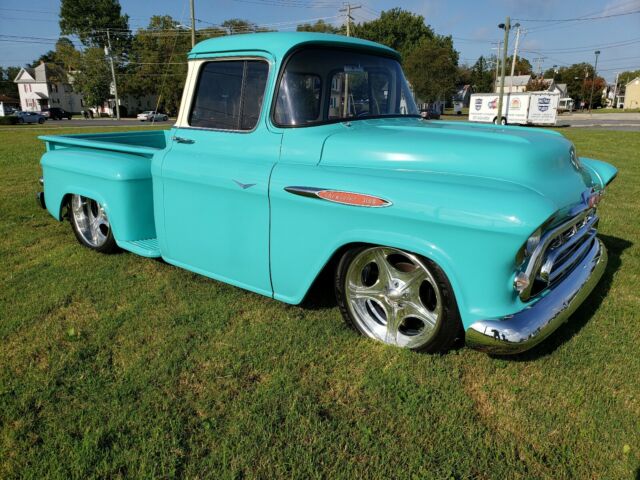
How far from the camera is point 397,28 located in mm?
68500

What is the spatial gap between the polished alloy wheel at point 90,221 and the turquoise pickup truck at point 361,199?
2.07ft

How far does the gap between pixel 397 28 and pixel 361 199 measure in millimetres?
73144

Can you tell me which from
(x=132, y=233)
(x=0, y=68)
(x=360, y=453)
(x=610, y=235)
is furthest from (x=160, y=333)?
(x=0, y=68)

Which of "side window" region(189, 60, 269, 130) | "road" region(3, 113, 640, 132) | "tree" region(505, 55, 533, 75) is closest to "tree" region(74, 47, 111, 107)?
"road" region(3, 113, 640, 132)

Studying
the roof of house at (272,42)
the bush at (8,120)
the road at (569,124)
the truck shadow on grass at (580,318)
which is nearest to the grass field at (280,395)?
the truck shadow on grass at (580,318)

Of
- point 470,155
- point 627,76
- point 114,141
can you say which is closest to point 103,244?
point 114,141

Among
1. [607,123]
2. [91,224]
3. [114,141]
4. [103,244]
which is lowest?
[103,244]

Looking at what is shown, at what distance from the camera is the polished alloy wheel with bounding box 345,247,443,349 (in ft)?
9.32

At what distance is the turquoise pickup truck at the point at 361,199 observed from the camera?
7.86 ft

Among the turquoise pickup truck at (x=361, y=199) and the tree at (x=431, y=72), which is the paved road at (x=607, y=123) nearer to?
the tree at (x=431, y=72)

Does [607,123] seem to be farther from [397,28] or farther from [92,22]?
[92,22]

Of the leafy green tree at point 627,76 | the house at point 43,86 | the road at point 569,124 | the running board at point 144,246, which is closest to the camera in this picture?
the running board at point 144,246

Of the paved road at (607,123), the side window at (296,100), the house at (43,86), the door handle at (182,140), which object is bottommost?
the paved road at (607,123)

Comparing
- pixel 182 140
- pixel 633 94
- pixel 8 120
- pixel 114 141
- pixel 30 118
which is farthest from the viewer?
pixel 633 94
